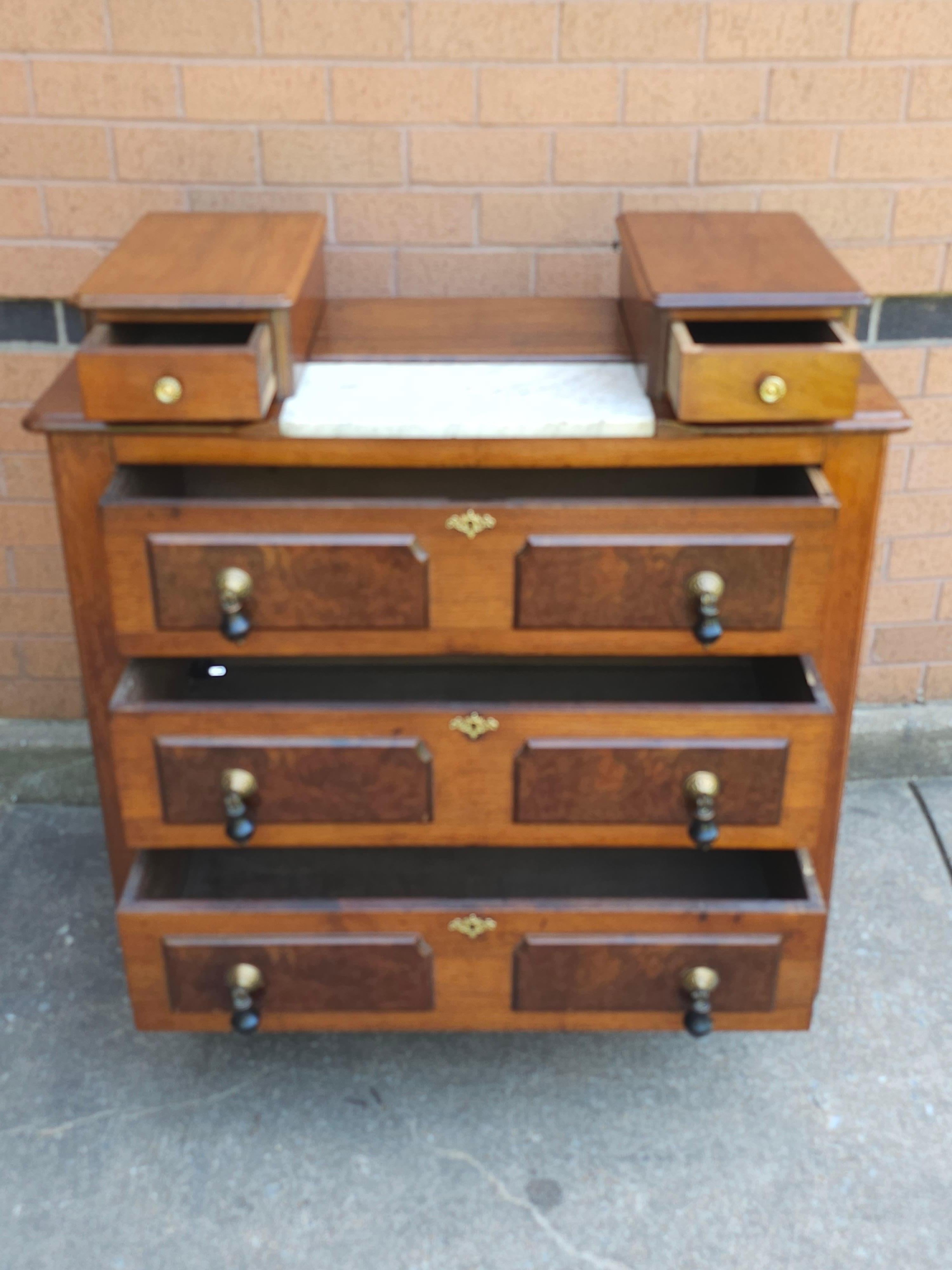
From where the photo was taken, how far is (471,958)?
1.79 m

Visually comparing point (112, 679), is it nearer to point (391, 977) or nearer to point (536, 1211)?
point (391, 977)

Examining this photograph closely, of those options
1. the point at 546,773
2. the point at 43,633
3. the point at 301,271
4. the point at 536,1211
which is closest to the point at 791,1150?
the point at 536,1211

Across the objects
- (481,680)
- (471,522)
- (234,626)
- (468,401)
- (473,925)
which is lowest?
(473,925)

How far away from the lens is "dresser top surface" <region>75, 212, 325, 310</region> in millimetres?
1575

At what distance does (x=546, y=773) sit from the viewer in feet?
5.67

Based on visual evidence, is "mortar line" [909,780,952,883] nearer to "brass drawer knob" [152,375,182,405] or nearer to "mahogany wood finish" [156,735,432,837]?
"mahogany wood finish" [156,735,432,837]

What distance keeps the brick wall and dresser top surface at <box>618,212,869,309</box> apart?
0.71 ft

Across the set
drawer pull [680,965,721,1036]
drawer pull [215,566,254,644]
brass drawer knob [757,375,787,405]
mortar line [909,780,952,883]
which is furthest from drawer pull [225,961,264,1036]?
mortar line [909,780,952,883]

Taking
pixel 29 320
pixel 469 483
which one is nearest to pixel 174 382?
pixel 469 483

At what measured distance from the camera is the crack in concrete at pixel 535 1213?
1.71 meters

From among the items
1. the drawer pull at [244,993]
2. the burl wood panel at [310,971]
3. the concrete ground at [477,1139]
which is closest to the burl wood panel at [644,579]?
the burl wood panel at [310,971]

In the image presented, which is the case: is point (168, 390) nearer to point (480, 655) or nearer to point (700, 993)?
point (480, 655)

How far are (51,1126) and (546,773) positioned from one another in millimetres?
A: 942

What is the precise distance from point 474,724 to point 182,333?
727 millimetres
